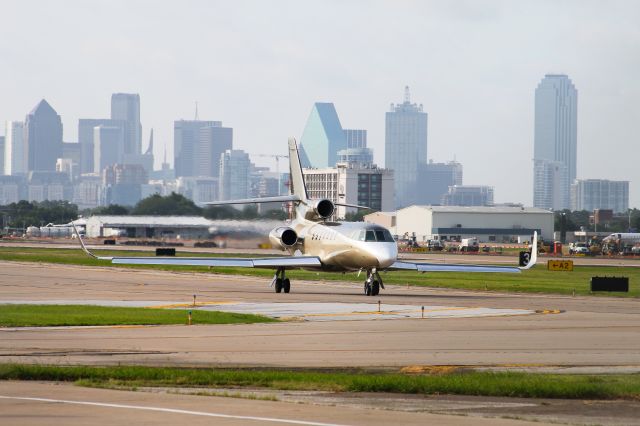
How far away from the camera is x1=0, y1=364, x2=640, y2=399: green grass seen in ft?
70.3

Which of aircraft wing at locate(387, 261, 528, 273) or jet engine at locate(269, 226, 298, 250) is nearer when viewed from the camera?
aircraft wing at locate(387, 261, 528, 273)

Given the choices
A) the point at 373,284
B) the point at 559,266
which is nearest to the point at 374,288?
the point at 373,284

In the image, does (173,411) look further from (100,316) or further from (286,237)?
(286,237)

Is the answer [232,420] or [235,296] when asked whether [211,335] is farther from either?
[235,296]

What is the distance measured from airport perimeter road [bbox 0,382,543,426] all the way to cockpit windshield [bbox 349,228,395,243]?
3436 cm

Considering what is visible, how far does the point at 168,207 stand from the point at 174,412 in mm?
120422

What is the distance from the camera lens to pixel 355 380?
2216 cm

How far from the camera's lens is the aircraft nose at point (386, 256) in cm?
5306

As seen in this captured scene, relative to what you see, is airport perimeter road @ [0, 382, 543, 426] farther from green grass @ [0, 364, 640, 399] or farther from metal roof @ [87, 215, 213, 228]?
metal roof @ [87, 215, 213, 228]

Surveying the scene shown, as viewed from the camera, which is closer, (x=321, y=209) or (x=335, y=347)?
(x=335, y=347)

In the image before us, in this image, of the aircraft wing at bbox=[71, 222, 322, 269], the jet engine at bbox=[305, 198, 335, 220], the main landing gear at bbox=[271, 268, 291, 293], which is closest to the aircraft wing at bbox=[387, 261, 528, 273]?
the aircraft wing at bbox=[71, 222, 322, 269]

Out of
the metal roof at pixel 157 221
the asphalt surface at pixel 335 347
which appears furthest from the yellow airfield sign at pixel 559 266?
the asphalt surface at pixel 335 347

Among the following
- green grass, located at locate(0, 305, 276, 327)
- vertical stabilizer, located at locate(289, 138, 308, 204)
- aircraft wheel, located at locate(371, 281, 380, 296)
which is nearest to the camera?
green grass, located at locate(0, 305, 276, 327)

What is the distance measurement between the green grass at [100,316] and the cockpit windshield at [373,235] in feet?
48.8
